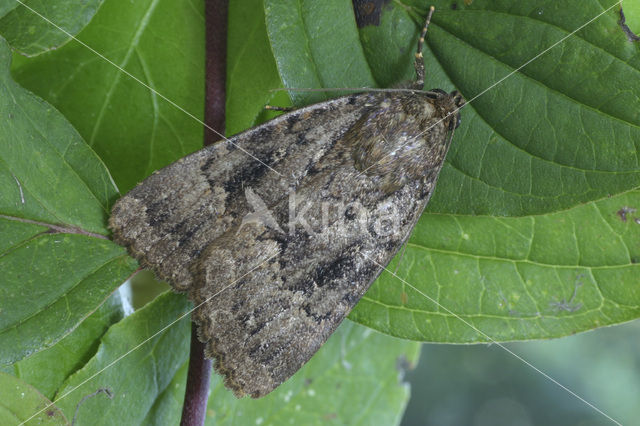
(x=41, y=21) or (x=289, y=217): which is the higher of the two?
(x=41, y=21)

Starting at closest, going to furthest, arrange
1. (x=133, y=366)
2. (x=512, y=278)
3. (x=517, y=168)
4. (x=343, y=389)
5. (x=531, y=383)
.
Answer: (x=517, y=168) → (x=133, y=366) → (x=512, y=278) → (x=343, y=389) → (x=531, y=383)

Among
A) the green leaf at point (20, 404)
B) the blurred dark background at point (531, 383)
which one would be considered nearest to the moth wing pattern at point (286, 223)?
the green leaf at point (20, 404)

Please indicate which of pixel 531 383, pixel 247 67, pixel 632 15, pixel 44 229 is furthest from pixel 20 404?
pixel 531 383

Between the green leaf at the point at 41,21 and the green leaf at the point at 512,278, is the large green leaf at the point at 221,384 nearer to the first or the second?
the green leaf at the point at 512,278

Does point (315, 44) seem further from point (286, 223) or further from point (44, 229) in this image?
point (44, 229)

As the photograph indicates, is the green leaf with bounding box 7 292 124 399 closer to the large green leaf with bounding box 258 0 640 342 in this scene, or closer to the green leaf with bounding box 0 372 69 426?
the green leaf with bounding box 0 372 69 426

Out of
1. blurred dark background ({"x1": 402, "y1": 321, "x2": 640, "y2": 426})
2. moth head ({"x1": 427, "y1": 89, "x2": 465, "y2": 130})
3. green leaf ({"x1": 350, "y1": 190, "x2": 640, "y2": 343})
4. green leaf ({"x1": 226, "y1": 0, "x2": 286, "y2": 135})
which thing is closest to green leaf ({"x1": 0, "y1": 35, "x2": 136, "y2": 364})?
green leaf ({"x1": 226, "y1": 0, "x2": 286, "y2": 135})
